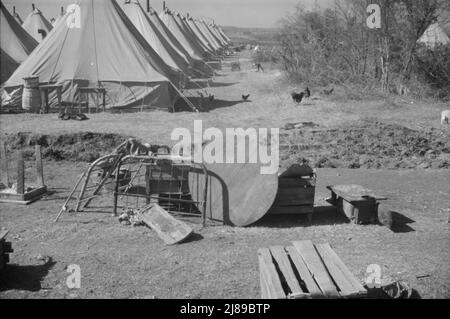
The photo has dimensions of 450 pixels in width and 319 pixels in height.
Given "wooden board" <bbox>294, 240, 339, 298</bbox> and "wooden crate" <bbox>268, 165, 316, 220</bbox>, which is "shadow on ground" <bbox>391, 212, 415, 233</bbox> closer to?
"wooden crate" <bbox>268, 165, 316, 220</bbox>

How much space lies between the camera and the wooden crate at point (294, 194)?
6715 mm

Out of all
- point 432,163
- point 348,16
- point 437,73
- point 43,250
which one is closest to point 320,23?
point 348,16

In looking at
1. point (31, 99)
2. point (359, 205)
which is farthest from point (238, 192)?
point (31, 99)

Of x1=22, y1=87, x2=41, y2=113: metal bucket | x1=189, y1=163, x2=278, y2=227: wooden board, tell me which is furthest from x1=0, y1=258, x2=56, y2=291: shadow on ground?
x1=22, y1=87, x2=41, y2=113: metal bucket

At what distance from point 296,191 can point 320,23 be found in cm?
2142

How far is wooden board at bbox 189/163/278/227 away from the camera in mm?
6527

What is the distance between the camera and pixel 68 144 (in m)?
11.0

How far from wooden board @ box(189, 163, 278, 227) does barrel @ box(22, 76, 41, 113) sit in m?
10.3

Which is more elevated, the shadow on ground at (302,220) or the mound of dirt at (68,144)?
the mound of dirt at (68,144)

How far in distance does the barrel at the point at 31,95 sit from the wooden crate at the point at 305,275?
40.3ft

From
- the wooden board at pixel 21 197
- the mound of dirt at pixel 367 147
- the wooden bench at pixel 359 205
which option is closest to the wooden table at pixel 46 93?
the mound of dirt at pixel 367 147

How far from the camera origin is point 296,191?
6727 millimetres

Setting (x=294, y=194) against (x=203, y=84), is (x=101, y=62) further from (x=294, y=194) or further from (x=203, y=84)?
(x=294, y=194)

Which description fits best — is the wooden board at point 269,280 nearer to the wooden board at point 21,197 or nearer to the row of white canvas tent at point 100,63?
the wooden board at point 21,197
